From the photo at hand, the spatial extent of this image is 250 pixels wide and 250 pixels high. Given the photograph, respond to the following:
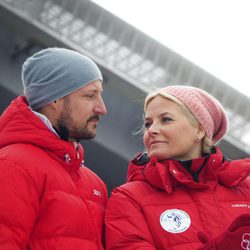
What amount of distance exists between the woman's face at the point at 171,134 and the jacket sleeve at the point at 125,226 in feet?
1.18

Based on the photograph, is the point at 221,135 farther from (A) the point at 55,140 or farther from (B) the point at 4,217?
(B) the point at 4,217

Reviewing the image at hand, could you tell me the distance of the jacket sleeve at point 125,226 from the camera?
2.34m

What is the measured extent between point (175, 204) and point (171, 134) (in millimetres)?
444

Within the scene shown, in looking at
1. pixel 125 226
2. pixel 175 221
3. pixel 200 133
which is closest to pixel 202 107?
pixel 200 133

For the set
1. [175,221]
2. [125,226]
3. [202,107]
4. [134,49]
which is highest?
[202,107]

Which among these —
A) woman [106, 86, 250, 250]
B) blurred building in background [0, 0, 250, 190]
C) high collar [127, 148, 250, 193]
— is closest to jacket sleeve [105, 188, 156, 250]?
woman [106, 86, 250, 250]

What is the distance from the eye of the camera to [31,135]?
8.25ft

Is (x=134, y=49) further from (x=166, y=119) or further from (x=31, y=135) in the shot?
(x=31, y=135)

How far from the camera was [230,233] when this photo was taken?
201 centimetres

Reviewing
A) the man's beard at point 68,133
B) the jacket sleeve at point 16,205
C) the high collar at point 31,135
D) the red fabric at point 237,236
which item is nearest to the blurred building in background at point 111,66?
the man's beard at point 68,133

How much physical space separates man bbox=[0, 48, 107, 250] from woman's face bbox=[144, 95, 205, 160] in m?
0.37

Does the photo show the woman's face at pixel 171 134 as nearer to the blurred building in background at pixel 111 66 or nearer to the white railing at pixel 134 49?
the blurred building in background at pixel 111 66

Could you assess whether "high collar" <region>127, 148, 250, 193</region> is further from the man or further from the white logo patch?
the man

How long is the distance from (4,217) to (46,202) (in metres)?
0.26
